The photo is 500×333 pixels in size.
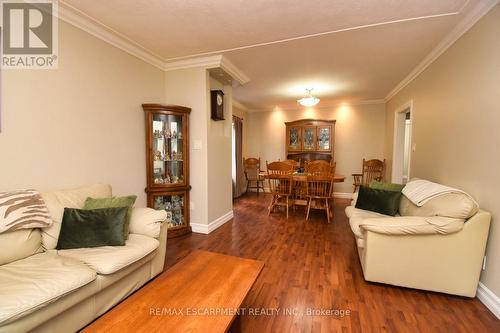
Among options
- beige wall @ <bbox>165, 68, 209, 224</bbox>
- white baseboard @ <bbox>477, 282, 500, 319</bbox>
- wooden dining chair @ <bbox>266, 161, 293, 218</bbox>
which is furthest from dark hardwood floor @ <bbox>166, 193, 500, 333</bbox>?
wooden dining chair @ <bbox>266, 161, 293, 218</bbox>

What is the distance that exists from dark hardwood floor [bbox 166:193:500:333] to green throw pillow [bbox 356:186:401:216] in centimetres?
57

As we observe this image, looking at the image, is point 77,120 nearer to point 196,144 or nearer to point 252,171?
point 196,144

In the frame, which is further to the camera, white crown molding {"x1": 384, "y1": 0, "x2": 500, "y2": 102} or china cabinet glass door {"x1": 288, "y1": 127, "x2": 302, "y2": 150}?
china cabinet glass door {"x1": 288, "y1": 127, "x2": 302, "y2": 150}

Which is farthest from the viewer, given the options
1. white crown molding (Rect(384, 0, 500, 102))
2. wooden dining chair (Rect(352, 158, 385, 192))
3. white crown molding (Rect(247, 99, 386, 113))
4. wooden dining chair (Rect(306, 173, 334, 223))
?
white crown molding (Rect(247, 99, 386, 113))

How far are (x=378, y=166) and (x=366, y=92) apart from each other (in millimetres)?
1712

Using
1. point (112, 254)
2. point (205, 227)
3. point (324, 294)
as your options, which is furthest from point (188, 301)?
point (205, 227)

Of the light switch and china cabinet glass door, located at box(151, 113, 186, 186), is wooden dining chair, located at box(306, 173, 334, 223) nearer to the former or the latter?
the light switch

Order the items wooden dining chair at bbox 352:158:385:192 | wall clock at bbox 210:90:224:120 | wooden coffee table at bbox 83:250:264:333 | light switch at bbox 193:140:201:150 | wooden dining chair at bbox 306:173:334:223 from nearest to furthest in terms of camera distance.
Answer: wooden coffee table at bbox 83:250:264:333
light switch at bbox 193:140:201:150
wall clock at bbox 210:90:224:120
wooden dining chair at bbox 306:173:334:223
wooden dining chair at bbox 352:158:385:192

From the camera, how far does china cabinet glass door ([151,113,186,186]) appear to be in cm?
302

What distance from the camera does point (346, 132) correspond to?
19.0 ft

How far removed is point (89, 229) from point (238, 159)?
14.1 feet

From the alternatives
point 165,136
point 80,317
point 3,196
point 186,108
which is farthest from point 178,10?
point 80,317

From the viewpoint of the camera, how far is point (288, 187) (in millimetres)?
4031

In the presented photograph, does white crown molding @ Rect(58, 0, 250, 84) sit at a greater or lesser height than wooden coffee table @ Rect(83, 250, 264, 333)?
greater
